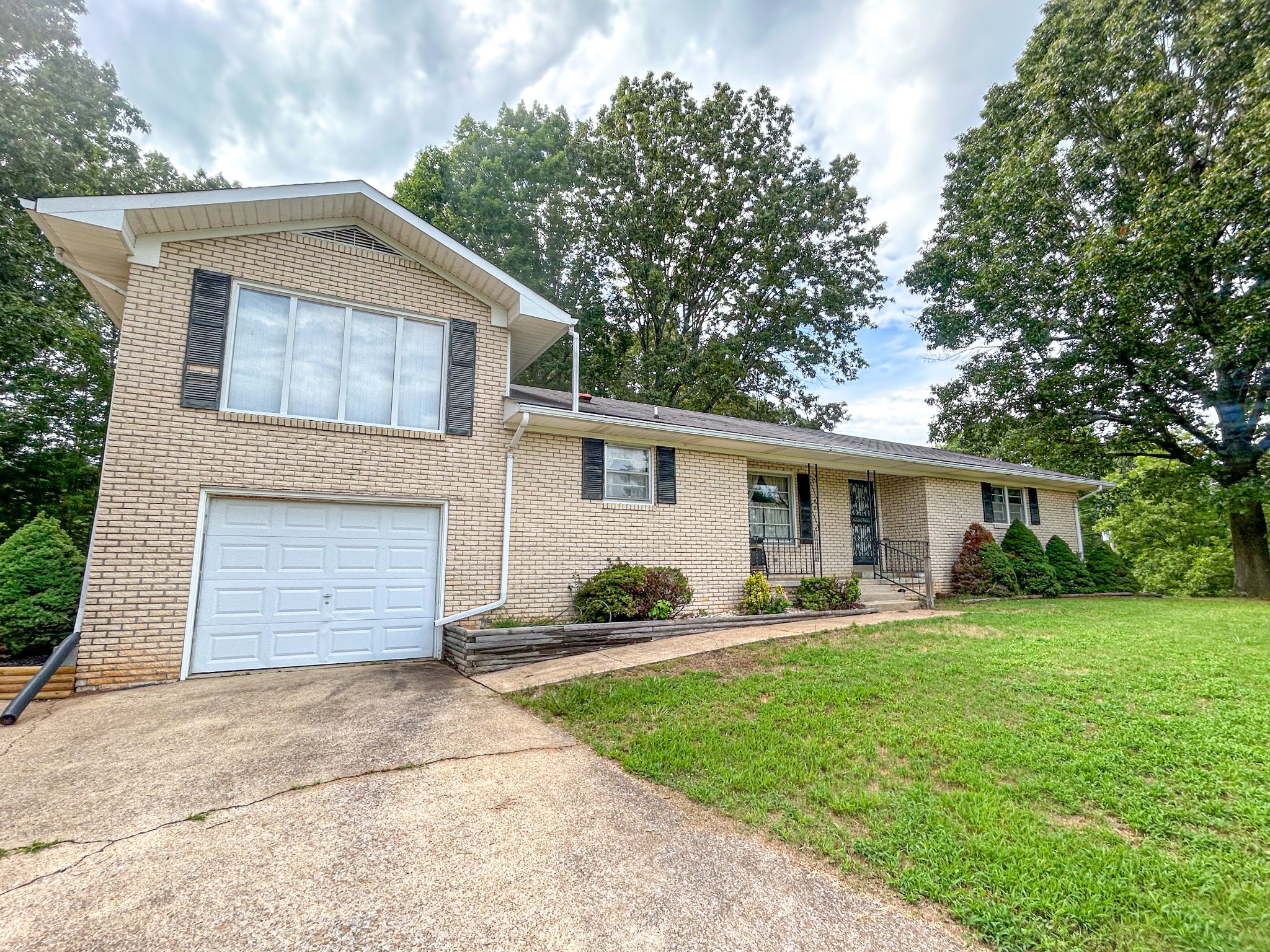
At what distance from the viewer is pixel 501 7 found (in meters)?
10.1

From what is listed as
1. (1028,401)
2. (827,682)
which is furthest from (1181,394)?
(827,682)

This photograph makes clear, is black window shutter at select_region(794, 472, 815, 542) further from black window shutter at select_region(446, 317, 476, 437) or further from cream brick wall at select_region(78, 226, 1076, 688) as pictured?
black window shutter at select_region(446, 317, 476, 437)

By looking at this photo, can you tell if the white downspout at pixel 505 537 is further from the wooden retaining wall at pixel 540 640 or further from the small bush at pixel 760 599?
the small bush at pixel 760 599

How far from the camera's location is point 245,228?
6.93 meters

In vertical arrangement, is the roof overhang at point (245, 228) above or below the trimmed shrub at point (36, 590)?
above

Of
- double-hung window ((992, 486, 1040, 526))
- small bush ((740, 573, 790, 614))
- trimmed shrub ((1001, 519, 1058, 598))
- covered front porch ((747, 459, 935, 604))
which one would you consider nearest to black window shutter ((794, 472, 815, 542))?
covered front porch ((747, 459, 935, 604))

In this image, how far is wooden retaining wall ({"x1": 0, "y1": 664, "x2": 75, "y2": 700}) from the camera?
17.7 feet

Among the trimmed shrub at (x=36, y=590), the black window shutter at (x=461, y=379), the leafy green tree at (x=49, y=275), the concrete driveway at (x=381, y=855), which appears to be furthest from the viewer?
the leafy green tree at (x=49, y=275)

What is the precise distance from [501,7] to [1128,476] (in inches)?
987

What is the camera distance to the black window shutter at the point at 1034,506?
50.0 feet

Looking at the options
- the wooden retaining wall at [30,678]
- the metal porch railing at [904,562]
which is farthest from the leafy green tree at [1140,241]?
the wooden retaining wall at [30,678]

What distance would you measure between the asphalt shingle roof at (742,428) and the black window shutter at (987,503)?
52 centimetres

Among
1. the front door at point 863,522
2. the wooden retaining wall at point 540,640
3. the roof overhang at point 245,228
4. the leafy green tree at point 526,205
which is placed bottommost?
the wooden retaining wall at point 540,640

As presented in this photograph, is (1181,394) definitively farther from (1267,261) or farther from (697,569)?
(697,569)
